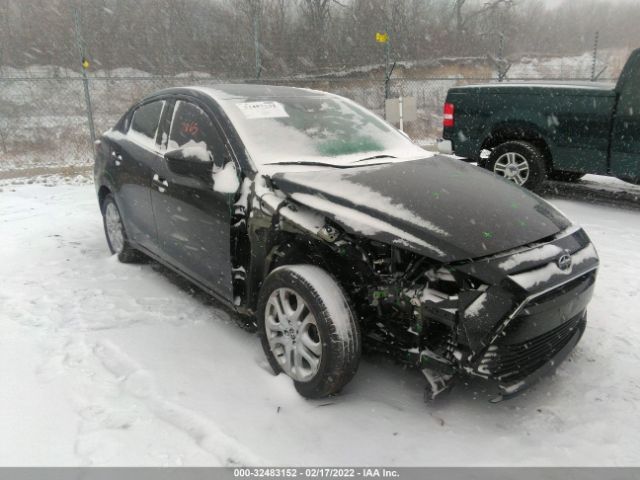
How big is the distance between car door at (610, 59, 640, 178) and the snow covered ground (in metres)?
2.33

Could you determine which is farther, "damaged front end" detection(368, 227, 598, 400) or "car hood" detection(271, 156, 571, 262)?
"car hood" detection(271, 156, 571, 262)

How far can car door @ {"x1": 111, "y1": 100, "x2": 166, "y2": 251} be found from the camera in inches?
144

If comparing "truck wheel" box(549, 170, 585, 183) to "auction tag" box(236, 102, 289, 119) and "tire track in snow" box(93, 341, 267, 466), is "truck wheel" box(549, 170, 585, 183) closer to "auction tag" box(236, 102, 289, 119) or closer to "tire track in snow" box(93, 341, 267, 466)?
→ "auction tag" box(236, 102, 289, 119)

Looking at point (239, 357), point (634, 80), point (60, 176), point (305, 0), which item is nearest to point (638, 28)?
point (305, 0)

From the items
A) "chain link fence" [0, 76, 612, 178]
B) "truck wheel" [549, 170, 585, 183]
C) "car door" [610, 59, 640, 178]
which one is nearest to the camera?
"car door" [610, 59, 640, 178]

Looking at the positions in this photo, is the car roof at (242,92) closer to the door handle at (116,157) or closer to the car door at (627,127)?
the door handle at (116,157)

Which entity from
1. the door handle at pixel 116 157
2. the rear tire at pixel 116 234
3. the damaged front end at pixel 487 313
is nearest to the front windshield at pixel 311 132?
the damaged front end at pixel 487 313

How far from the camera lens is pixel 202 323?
10.8 feet

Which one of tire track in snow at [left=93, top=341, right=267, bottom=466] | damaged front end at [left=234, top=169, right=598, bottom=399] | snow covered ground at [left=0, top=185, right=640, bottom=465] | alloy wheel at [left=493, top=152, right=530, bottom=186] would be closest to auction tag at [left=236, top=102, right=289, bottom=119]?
damaged front end at [left=234, top=169, right=598, bottom=399]

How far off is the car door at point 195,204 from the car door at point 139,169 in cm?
18

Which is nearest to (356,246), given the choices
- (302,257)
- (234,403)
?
(302,257)

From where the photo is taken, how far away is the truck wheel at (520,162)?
234 inches

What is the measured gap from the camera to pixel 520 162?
241 inches

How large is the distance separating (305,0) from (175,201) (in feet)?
53.9
